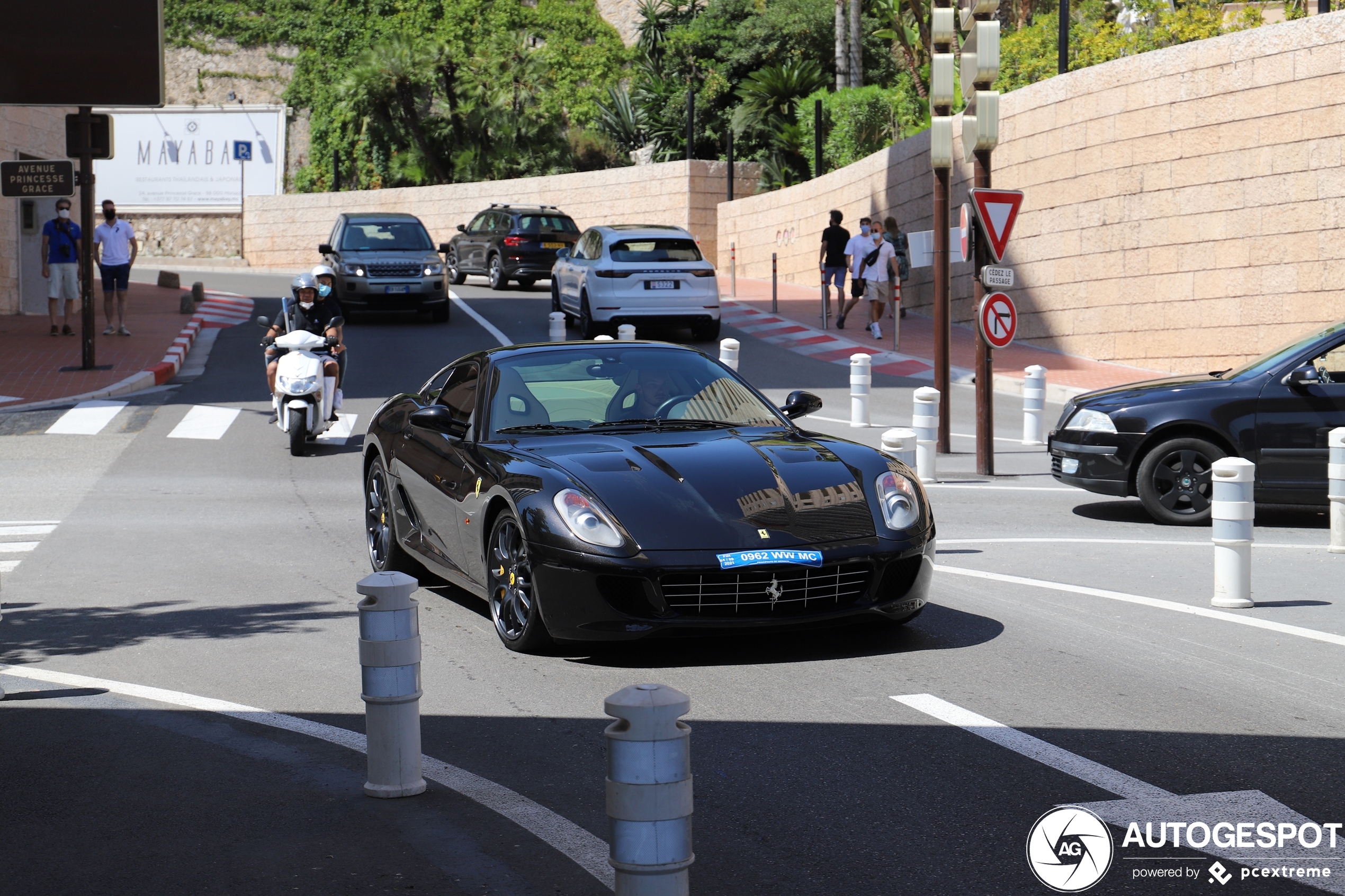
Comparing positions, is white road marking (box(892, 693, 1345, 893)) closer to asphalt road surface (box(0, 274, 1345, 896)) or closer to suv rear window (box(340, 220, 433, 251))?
asphalt road surface (box(0, 274, 1345, 896))

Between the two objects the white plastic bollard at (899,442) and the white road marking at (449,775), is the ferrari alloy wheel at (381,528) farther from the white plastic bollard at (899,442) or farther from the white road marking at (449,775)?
the white plastic bollard at (899,442)

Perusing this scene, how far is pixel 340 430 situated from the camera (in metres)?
17.0

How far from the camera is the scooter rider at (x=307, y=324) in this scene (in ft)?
51.0

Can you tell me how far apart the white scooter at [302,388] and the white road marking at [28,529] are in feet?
12.8

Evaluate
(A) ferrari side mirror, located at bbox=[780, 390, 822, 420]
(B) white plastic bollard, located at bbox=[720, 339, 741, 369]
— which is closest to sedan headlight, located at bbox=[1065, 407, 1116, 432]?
(A) ferrari side mirror, located at bbox=[780, 390, 822, 420]

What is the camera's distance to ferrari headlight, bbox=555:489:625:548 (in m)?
6.64

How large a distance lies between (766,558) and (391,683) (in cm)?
212

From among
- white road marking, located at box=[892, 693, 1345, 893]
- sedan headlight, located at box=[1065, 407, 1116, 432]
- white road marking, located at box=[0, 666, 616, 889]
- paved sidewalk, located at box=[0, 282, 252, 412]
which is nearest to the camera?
white road marking, located at box=[892, 693, 1345, 893]

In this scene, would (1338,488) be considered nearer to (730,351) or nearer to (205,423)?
(730,351)

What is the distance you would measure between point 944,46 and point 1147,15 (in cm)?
1637

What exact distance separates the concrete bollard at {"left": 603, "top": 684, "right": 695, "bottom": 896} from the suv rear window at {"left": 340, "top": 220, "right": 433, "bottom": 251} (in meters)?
24.8

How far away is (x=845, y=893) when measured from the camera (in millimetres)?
4160

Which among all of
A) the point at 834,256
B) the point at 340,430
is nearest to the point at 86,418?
the point at 340,430

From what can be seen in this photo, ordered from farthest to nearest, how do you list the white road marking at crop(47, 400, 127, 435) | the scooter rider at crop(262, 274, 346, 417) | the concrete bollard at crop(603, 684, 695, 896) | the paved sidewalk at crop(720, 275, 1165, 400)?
1. the paved sidewalk at crop(720, 275, 1165, 400)
2. the white road marking at crop(47, 400, 127, 435)
3. the scooter rider at crop(262, 274, 346, 417)
4. the concrete bollard at crop(603, 684, 695, 896)
